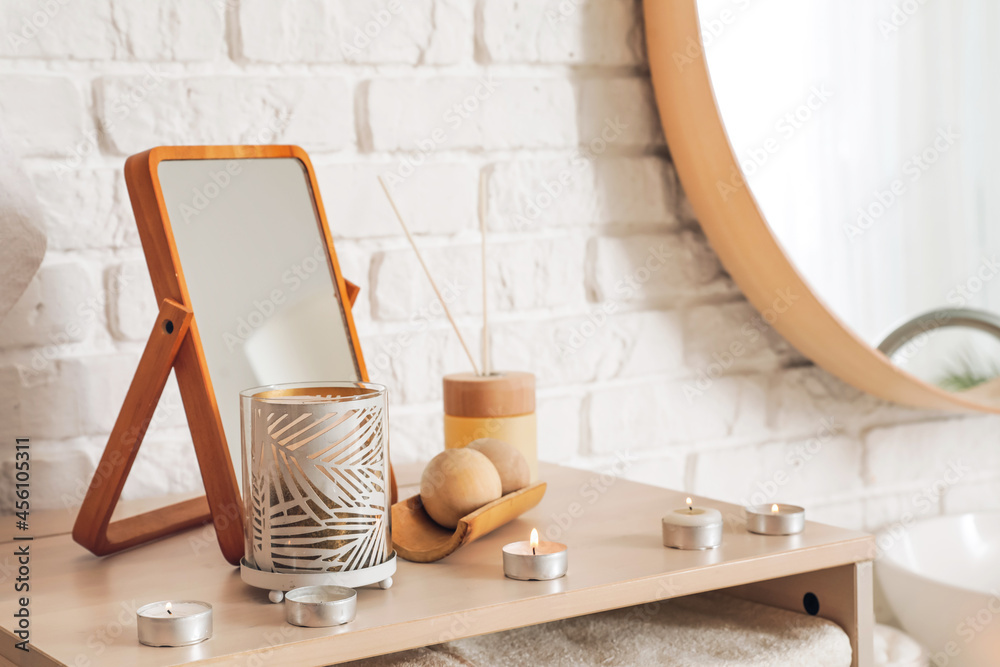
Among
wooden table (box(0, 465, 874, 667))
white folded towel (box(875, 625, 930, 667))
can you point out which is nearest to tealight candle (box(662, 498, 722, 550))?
wooden table (box(0, 465, 874, 667))

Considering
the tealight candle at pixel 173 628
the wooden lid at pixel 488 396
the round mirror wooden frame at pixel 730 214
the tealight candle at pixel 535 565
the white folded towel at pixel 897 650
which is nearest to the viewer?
the tealight candle at pixel 173 628

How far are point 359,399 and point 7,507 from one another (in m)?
0.46

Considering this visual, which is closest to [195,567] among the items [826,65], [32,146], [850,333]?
[32,146]

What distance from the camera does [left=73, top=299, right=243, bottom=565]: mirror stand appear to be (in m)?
0.67

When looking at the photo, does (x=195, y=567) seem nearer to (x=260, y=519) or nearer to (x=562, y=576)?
(x=260, y=519)

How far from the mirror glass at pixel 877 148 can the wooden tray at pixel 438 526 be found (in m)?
0.53
